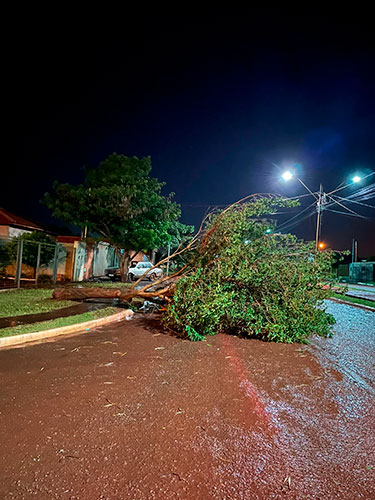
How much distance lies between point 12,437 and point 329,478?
2684mm

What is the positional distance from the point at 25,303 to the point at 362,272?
36.6 meters

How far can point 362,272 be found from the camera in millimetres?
35344

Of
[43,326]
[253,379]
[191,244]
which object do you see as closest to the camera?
[253,379]

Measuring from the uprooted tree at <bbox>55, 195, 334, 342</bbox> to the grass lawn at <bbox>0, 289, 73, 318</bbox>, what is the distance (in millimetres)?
4058

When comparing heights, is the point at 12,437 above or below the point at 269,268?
below

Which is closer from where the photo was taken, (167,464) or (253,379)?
(167,464)

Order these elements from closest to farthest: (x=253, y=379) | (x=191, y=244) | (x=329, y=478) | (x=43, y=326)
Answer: (x=329, y=478)
(x=253, y=379)
(x=43, y=326)
(x=191, y=244)

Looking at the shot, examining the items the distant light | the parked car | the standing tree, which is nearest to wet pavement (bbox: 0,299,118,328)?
the standing tree

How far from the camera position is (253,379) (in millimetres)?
4301

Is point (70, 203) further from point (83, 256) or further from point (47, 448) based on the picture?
point (47, 448)

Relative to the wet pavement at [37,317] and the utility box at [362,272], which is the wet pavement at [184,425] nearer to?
the wet pavement at [37,317]

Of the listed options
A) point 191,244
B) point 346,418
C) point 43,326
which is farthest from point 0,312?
point 346,418

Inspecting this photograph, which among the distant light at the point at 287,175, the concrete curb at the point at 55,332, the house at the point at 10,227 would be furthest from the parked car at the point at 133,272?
the concrete curb at the point at 55,332

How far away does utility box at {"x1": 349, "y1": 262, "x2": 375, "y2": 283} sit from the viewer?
33.8m
